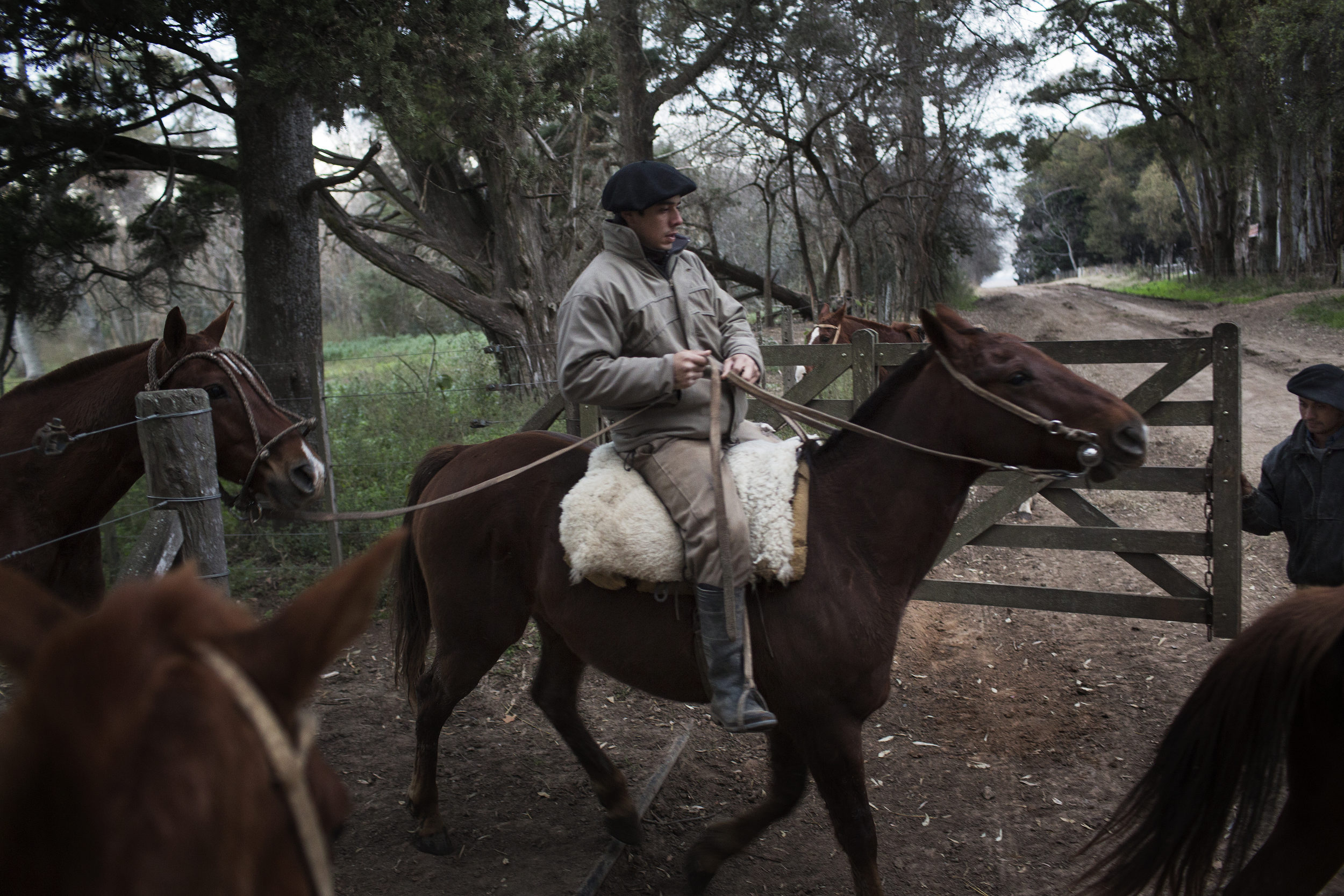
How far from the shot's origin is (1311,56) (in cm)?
1941

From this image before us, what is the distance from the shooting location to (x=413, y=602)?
4078mm

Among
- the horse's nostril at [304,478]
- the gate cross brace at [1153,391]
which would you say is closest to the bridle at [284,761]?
the horse's nostril at [304,478]

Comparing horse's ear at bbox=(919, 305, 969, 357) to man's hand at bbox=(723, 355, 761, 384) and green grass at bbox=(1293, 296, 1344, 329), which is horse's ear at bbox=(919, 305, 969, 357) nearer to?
man's hand at bbox=(723, 355, 761, 384)

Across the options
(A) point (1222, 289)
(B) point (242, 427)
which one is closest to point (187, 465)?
(B) point (242, 427)

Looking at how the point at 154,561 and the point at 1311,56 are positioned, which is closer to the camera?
the point at 154,561

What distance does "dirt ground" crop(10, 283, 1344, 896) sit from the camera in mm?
3572

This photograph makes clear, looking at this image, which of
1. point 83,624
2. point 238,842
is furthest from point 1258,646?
point 83,624

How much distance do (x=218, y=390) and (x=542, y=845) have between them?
251 cm

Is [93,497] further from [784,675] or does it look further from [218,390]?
[784,675]

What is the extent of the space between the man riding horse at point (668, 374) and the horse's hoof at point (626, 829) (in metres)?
1.01

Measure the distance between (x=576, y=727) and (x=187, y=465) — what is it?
206cm

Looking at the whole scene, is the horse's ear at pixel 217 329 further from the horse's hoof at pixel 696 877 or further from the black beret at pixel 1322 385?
the black beret at pixel 1322 385

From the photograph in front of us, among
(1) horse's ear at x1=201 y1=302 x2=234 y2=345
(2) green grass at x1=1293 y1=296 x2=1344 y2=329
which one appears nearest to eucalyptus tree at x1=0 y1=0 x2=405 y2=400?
(1) horse's ear at x1=201 y1=302 x2=234 y2=345

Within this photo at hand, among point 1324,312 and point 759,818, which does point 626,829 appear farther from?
point 1324,312
